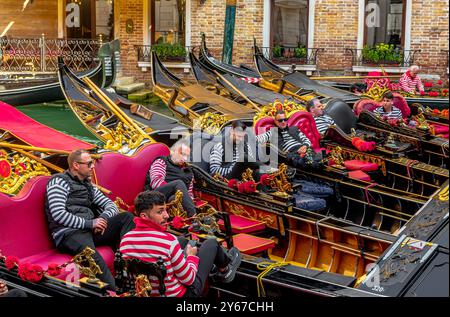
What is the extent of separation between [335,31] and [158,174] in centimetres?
532

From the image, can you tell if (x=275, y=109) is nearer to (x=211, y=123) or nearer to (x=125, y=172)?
(x=211, y=123)

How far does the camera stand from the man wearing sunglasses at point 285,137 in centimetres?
338

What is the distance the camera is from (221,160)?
10.0 feet

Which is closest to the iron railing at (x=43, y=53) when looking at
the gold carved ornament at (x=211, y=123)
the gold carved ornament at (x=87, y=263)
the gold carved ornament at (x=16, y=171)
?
the gold carved ornament at (x=211, y=123)

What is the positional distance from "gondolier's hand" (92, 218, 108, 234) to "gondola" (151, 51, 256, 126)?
1632 millimetres

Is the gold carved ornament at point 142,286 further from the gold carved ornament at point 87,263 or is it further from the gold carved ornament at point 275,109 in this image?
the gold carved ornament at point 275,109

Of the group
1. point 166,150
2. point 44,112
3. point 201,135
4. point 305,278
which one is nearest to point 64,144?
point 166,150

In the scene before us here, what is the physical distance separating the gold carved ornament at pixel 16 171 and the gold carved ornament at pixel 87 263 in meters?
0.30

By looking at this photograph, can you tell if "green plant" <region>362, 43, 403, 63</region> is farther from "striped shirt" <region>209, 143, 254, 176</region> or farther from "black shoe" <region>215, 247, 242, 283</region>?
"black shoe" <region>215, 247, 242, 283</region>

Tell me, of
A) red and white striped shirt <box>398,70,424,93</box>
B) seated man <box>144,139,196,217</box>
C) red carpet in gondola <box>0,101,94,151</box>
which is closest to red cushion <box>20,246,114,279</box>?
seated man <box>144,139,196,217</box>

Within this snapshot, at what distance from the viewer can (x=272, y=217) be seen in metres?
2.72

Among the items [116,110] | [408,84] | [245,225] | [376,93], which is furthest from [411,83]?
[245,225]

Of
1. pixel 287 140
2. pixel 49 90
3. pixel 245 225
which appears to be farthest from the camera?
pixel 49 90
